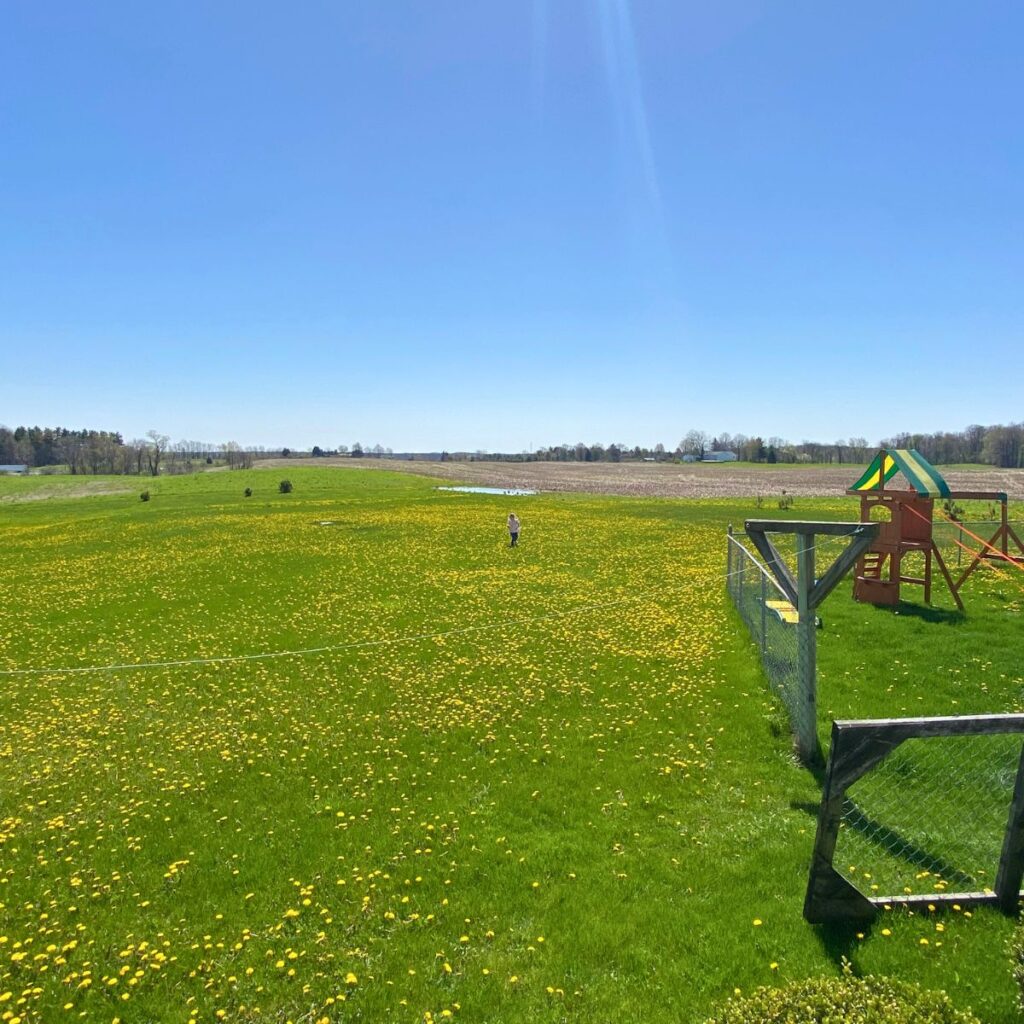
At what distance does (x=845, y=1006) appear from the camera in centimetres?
408

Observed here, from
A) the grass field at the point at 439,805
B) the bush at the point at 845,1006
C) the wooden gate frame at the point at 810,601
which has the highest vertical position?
the wooden gate frame at the point at 810,601

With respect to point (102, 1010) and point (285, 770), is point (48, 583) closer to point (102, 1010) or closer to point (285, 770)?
point (285, 770)

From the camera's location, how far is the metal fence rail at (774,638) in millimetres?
9875

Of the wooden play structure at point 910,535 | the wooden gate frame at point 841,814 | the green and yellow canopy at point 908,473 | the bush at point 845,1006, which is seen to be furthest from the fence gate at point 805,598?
the green and yellow canopy at point 908,473

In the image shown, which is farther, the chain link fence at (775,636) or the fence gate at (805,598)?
the chain link fence at (775,636)

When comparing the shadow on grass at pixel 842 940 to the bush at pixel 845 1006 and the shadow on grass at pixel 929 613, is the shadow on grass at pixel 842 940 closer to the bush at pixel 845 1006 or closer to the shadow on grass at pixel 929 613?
the bush at pixel 845 1006

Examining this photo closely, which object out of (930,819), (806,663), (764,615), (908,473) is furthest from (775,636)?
(908,473)

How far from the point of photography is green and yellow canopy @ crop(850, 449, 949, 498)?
1736 cm

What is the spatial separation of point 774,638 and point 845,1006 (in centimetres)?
926

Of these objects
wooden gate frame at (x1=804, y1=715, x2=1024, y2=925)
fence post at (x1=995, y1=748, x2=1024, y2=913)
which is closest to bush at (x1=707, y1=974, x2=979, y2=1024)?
wooden gate frame at (x1=804, y1=715, x2=1024, y2=925)

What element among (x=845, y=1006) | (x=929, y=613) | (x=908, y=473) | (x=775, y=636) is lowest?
(x=929, y=613)

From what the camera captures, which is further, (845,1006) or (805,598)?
(805,598)

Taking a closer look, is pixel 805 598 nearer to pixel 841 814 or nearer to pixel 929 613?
pixel 841 814

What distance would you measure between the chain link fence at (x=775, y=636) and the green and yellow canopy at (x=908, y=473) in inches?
190
